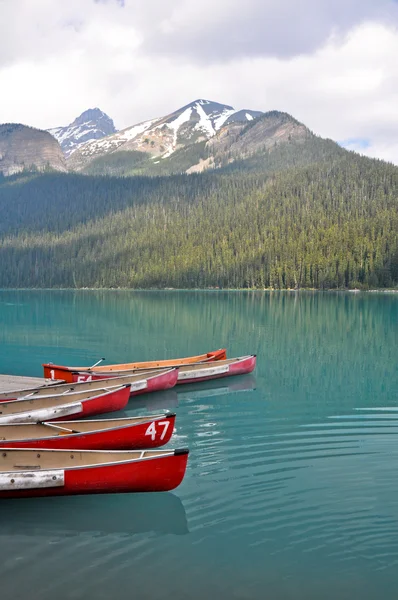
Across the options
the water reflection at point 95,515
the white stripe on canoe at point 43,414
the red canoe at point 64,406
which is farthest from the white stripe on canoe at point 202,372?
the water reflection at point 95,515

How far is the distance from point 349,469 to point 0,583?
9983 mm

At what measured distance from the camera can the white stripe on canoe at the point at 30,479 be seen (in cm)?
1326

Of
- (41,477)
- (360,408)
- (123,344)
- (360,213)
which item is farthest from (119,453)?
(360,213)

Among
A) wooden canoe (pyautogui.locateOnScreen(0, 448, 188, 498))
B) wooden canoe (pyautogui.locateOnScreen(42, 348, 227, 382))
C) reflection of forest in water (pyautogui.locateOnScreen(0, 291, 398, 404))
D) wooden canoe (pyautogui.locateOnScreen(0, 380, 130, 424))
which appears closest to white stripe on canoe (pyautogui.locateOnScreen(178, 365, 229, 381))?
wooden canoe (pyautogui.locateOnScreen(42, 348, 227, 382))

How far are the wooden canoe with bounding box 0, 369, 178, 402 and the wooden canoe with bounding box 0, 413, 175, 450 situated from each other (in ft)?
21.3

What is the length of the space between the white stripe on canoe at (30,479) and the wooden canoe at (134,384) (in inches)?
380

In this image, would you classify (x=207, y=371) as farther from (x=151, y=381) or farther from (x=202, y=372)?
(x=151, y=381)

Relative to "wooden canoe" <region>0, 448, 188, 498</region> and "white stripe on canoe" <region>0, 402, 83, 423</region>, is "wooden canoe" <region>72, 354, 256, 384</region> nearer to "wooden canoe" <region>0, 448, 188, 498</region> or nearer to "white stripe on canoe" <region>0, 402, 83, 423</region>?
"white stripe on canoe" <region>0, 402, 83, 423</region>

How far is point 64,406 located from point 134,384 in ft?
20.2

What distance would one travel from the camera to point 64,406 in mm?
21266

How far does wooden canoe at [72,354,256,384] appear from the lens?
94.5 feet

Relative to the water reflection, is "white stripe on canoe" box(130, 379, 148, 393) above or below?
above

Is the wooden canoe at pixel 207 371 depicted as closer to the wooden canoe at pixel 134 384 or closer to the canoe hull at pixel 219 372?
the canoe hull at pixel 219 372

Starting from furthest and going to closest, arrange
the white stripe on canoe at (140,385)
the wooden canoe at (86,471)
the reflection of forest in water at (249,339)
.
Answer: the reflection of forest in water at (249,339), the white stripe on canoe at (140,385), the wooden canoe at (86,471)
